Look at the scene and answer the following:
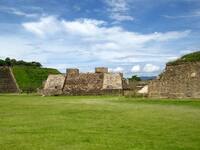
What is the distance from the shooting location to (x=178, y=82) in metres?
40.5

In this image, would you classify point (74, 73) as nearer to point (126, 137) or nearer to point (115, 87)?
point (115, 87)

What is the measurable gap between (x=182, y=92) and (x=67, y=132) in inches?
1070

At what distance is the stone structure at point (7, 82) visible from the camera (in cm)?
8753

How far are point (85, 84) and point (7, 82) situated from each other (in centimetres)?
2318

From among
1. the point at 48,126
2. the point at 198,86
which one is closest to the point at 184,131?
the point at 48,126

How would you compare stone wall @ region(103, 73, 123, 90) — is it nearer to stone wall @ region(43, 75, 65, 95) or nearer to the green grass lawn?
stone wall @ region(43, 75, 65, 95)

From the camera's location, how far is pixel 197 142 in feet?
38.6

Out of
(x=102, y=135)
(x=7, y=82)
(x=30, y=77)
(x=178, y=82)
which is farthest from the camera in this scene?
(x=30, y=77)

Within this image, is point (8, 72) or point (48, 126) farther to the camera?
point (8, 72)

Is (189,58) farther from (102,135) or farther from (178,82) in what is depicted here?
(102,135)

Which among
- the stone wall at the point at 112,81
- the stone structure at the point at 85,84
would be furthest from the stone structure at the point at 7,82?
the stone wall at the point at 112,81

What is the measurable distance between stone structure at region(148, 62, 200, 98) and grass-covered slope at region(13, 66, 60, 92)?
48.3 m

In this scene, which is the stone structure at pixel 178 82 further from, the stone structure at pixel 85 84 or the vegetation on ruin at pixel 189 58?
the stone structure at pixel 85 84

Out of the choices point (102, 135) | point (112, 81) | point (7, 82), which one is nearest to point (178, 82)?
point (102, 135)
